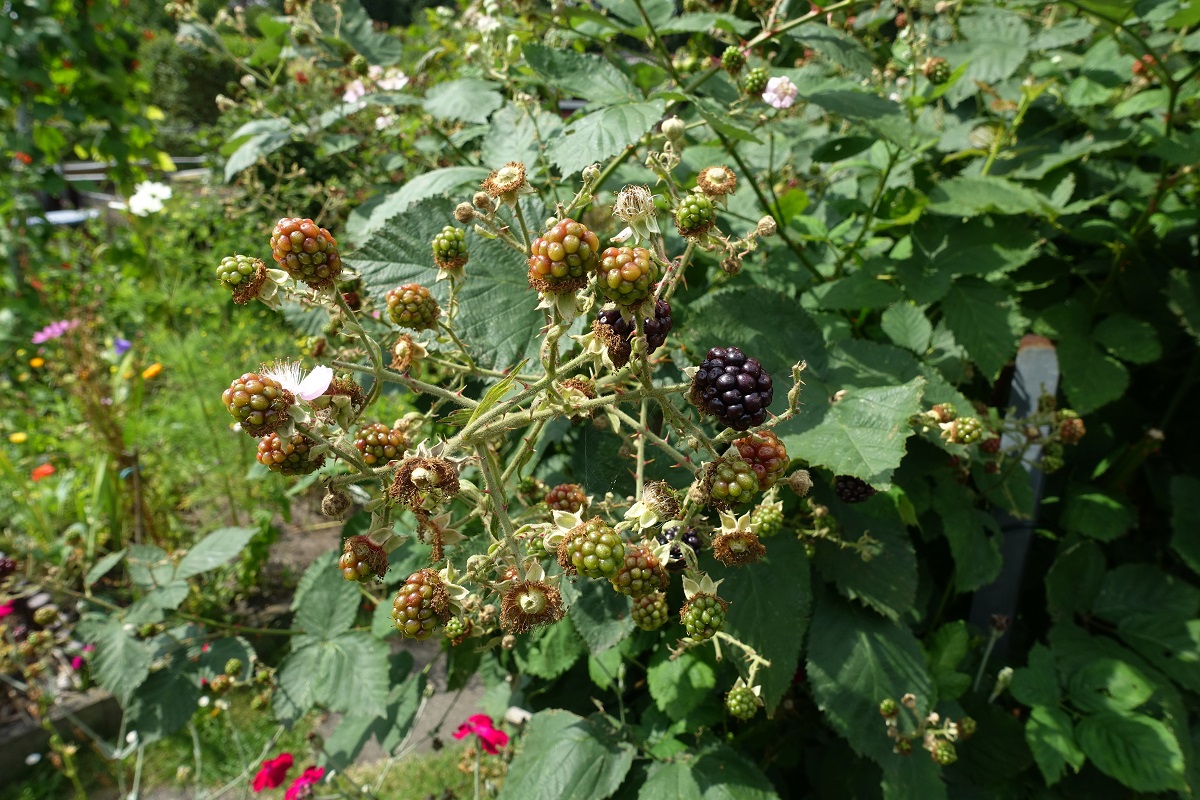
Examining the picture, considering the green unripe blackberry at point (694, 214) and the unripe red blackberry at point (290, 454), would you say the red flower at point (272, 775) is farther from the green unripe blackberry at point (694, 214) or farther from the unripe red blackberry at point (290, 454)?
the green unripe blackberry at point (694, 214)

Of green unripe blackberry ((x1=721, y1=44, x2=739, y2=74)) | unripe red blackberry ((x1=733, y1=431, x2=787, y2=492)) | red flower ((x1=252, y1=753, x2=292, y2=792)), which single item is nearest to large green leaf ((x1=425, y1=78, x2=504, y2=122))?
green unripe blackberry ((x1=721, y1=44, x2=739, y2=74))

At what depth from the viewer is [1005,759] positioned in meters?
1.60

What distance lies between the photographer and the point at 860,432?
104 centimetres

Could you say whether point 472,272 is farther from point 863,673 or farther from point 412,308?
point 863,673

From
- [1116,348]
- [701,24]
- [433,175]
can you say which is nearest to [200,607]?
[433,175]

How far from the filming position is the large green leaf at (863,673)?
1.31 metres

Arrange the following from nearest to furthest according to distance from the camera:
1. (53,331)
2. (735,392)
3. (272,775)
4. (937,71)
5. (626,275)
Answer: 1. (626,275)
2. (735,392)
3. (937,71)
4. (272,775)
5. (53,331)

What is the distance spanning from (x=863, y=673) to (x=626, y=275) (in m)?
1.04

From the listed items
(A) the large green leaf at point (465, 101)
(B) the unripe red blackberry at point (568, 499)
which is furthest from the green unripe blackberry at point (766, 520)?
(A) the large green leaf at point (465, 101)

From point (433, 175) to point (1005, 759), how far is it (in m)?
1.87

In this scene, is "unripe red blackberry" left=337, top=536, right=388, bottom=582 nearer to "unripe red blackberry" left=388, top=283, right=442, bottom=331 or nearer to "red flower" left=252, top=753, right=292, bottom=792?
"unripe red blackberry" left=388, top=283, right=442, bottom=331

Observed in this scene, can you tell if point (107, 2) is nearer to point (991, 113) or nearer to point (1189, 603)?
point (991, 113)

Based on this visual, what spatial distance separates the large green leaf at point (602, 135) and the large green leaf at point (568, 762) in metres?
1.12

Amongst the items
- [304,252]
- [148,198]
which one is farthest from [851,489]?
[148,198]
